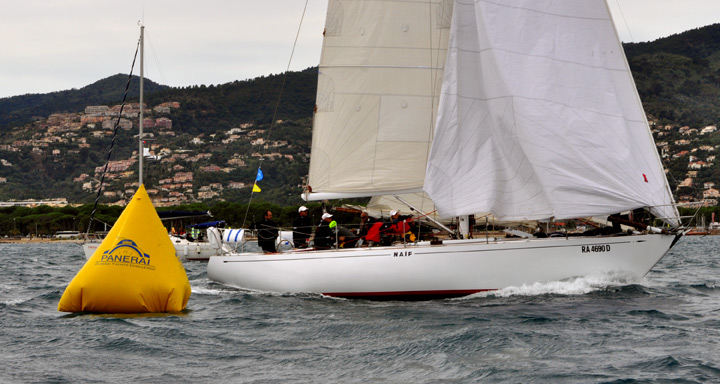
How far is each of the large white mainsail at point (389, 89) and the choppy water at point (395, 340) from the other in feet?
10.2

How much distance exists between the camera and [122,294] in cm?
1266

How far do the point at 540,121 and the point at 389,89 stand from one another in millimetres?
3435

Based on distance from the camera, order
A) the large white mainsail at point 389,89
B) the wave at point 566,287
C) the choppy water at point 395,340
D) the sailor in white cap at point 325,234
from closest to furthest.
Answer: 1. the choppy water at point 395,340
2. the wave at point 566,287
3. the sailor in white cap at point 325,234
4. the large white mainsail at point 389,89

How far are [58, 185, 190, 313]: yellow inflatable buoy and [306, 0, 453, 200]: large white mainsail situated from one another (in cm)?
532

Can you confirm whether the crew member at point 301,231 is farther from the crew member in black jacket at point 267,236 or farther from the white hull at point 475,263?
the white hull at point 475,263

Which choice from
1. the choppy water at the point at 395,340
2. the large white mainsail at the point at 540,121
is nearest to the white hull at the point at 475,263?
the choppy water at the point at 395,340

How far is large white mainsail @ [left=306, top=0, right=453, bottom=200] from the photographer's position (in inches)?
689

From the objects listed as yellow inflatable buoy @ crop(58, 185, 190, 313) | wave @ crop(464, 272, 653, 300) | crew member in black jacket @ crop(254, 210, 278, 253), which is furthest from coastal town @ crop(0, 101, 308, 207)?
yellow inflatable buoy @ crop(58, 185, 190, 313)

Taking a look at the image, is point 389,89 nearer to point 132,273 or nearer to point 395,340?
point 132,273

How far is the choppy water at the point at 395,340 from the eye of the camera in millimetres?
9297

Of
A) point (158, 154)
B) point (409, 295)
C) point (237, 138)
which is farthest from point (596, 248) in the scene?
point (237, 138)

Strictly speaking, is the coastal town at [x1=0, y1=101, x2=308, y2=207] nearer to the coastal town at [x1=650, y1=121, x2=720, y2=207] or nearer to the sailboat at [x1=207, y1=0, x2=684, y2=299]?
the coastal town at [x1=650, y1=121, x2=720, y2=207]

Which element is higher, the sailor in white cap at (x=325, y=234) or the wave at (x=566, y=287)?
the sailor in white cap at (x=325, y=234)

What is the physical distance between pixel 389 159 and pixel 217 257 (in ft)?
14.6
